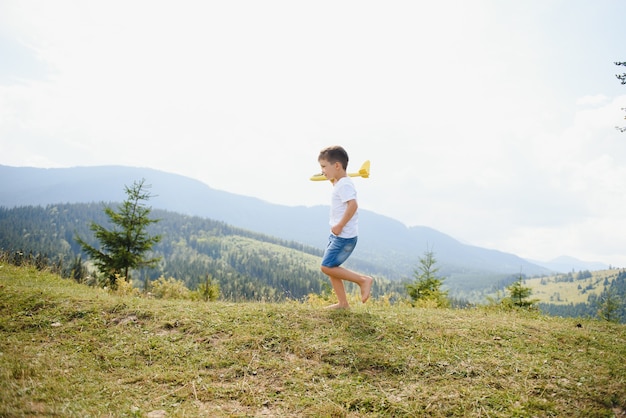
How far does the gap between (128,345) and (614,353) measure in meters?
7.14

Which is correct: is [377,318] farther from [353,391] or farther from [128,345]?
[128,345]

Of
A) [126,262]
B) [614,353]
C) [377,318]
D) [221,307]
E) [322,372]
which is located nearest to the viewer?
[322,372]

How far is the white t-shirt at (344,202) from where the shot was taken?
6156 millimetres

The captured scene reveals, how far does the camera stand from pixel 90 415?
328 cm

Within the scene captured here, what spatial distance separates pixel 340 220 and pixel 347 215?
19 centimetres

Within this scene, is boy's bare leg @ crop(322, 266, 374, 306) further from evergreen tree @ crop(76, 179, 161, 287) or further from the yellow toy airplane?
evergreen tree @ crop(76, 179, 161, 287)

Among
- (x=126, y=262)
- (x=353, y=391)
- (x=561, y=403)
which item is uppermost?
(x=561, y=403)

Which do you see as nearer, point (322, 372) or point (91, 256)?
point (322, 372)

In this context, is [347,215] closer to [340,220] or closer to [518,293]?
[340,220]

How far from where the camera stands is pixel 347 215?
19.8 ft

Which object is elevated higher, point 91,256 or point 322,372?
point 322,372

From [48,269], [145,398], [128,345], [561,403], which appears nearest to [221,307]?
[128,345]

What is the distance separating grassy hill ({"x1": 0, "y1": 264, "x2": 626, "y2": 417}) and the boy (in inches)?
25.4

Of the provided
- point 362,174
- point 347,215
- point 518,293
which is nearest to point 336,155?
point 362,174
